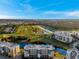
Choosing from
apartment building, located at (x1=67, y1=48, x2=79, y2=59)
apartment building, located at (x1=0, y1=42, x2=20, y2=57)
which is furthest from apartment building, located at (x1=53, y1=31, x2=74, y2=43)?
apartment building, located at (x1=0, y1=42, x2=20, y2=57)

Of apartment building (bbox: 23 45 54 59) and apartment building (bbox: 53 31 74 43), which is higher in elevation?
apartment building (bbox: 53 31 74 43)

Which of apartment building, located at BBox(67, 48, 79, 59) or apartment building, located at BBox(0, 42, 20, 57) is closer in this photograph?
apartment building, located at BBox(67, 48, 79, 59)

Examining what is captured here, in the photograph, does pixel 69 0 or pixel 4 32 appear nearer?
pixel 69 0

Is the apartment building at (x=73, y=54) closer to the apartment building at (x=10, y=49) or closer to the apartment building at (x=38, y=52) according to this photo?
the apartment building at (x=38, y=52)

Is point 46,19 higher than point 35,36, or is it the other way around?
point 46,19

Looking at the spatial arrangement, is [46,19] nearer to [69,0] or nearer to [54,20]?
[54,20]

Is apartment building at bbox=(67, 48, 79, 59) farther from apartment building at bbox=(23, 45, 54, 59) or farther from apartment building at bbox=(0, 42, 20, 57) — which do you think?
apartment building at bbox=(0, 42, 20, 57)

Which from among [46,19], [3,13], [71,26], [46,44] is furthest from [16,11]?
[71,26]

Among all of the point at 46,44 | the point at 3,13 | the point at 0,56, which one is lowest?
the point at 0,56

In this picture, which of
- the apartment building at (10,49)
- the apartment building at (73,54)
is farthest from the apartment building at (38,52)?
the apartment building at (73,54)
